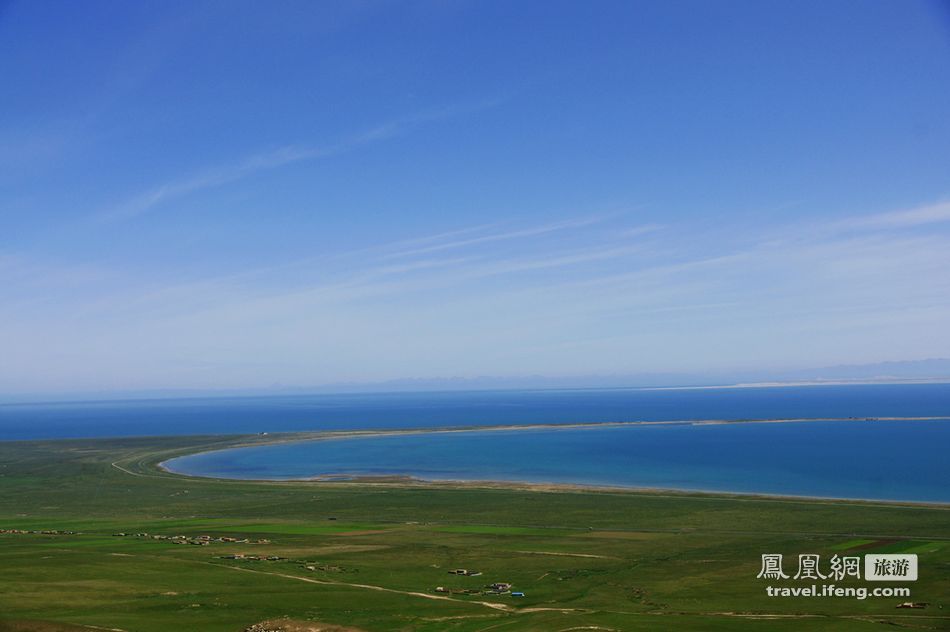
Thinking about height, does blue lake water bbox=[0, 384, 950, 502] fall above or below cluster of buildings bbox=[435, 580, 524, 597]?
below

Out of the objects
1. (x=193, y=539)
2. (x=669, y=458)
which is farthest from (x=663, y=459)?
(x=193, y=539)

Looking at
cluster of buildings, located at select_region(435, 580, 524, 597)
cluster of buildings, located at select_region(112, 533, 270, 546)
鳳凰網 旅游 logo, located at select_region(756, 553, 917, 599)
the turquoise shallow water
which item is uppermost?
鳳凰網 旅游 logo, located at select_region(756, 553, 917, 599)

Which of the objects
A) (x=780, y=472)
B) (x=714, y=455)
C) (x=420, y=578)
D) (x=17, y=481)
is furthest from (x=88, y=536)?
(x=714, y=455)

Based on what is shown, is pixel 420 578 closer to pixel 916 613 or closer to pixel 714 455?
pixel 916 613

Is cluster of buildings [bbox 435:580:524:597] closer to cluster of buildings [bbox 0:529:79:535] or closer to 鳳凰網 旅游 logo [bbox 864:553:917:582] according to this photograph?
鳳凰網 旅游 logo [bbox 864:553:917:582]

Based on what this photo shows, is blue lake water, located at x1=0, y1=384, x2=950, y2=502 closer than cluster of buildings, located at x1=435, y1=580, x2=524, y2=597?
No

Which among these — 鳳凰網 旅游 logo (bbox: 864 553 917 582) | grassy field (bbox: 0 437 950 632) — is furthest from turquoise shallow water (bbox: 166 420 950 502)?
鳳凰網 旅游 logo (bbox: 864 553 917 582)
